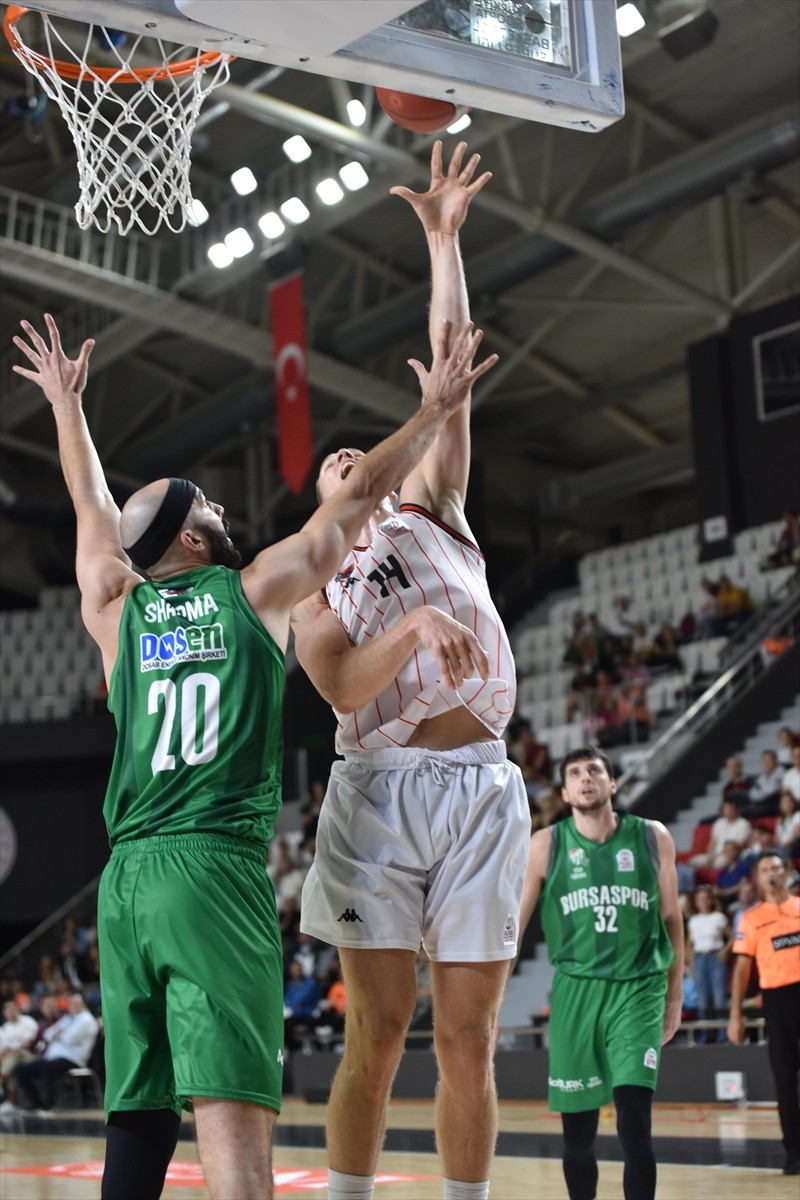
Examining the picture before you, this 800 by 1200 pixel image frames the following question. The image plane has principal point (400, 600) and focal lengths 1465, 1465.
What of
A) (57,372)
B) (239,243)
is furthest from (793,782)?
(57,372)

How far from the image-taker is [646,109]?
1872 centimetres

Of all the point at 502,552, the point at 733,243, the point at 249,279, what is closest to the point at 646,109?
the point at 733,243

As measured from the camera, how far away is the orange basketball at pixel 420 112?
5.44m

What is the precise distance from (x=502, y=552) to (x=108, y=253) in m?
12.7

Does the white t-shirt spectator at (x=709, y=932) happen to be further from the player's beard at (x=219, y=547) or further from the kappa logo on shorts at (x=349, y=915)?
the player's beard at (x=219, y=547)

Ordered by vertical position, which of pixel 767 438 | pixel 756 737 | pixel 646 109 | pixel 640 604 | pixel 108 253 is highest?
pixel 646 109

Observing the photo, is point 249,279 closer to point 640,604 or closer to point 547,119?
point 640,604

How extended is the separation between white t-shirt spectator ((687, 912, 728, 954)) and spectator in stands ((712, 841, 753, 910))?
379 mm

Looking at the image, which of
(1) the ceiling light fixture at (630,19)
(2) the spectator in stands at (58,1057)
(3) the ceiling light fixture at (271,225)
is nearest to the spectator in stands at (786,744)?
(1) the ceiling light fixture at (630,19)

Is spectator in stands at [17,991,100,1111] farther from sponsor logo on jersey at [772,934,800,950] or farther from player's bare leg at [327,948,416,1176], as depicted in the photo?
player's bare leg at [327,948,416,1176]

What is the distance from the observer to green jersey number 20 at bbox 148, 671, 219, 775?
3488 millimetres

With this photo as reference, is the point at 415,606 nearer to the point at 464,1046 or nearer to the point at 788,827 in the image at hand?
the point at 464,1046

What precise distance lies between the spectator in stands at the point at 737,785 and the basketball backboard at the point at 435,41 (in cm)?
1166

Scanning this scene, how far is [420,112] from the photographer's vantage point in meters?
5.45
